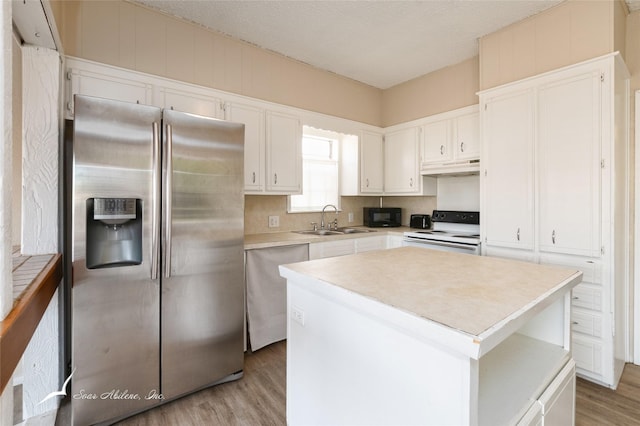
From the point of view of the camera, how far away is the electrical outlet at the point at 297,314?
1500 millimetres

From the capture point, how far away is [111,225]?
1819mm

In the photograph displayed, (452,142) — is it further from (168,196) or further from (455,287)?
(168,196)

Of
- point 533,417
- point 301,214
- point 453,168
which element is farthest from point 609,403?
point 301,214

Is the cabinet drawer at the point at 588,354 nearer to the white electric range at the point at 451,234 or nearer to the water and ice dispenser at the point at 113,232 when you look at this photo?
the white electric range at the point at 451,234

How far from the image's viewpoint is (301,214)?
3670 millimetres

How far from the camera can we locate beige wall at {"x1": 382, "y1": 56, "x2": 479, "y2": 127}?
3355mm

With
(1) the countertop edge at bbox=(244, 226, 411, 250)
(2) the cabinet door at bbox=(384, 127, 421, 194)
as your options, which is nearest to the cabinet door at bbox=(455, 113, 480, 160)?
(2) the cabinet door at bbox=(384, 127, 421, 194)

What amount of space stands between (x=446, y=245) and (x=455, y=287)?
2.02 metres

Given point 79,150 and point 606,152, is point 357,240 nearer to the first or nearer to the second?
point 606,152

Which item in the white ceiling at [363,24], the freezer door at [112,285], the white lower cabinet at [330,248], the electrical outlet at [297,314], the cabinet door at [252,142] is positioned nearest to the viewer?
the electrical outlet at [297,314]

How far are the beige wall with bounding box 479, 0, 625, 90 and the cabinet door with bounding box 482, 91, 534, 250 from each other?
0.84 ft

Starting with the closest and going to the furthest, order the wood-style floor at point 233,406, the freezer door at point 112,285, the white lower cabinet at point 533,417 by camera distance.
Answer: the white lower cabinet at point 533,417 → the freezer door at point 112,285 → the wood-style floor at point 233,406

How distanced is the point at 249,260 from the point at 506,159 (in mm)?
2410

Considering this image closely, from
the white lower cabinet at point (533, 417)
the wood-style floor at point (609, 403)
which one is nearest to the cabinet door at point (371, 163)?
the wood-style floor at point (609, 403)
